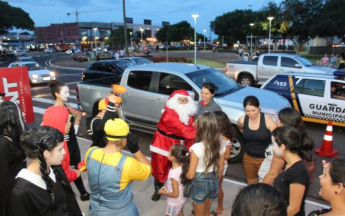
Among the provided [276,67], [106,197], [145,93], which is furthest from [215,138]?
[276,67]

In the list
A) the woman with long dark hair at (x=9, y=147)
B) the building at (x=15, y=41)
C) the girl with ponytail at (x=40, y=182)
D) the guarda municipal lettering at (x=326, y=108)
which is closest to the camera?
the girl with ponytail at (x=40, y=182)

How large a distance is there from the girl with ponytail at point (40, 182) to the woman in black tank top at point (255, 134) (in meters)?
2.42

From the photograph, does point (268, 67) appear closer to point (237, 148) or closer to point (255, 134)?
point (237, 148)

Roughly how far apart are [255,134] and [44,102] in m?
11.2

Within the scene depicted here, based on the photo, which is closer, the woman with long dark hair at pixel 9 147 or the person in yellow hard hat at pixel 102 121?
the woman with long dark hair at pixel 9 147

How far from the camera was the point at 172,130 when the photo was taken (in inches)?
158

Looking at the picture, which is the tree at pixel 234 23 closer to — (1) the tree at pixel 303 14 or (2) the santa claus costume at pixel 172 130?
(1) the tree at pixel 303 14

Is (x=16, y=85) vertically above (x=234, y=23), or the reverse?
(x=234, y=23)

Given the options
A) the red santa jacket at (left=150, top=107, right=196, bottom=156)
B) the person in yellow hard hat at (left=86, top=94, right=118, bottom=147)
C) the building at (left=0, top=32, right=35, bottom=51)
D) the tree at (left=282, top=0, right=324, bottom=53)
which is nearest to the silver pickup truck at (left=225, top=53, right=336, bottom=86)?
the red santa jacket at (left=150, top=107, right=196, bottom=156)

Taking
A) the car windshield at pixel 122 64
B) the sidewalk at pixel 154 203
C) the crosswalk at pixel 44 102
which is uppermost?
the car windshield at pixel 122 64

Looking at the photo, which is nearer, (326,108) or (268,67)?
(326,108)

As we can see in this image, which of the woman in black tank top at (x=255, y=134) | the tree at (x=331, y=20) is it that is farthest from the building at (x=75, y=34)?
the woman in black tank top at (x=255, y=134)

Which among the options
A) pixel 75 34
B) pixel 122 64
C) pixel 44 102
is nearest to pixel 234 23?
pixel 122 64

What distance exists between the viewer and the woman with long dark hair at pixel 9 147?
2.58 m
